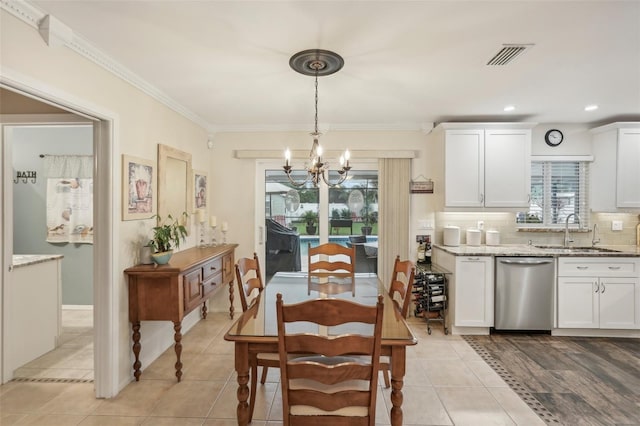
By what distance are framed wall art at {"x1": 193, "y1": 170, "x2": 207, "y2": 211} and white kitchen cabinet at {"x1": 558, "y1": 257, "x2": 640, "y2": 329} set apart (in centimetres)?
424

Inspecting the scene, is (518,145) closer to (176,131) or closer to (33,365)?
(176,131)

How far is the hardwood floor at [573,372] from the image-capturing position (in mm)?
2379

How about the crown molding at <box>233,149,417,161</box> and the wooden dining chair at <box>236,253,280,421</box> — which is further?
the crown molding at <box>233,149,417,161</box>

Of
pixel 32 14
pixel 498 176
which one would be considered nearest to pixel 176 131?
pixel 32 14

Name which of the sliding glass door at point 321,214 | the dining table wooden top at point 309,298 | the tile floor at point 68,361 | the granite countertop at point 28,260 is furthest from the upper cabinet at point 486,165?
the granite countertop at point 28,260

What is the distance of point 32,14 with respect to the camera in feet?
6.10

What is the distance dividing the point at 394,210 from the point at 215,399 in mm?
2953

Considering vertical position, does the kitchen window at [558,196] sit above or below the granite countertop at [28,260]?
above

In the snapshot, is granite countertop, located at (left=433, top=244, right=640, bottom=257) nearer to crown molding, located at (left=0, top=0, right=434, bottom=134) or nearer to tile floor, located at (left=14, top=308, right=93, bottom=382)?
crown molding, located at (left=0, top=0, right=434, bottom=134)

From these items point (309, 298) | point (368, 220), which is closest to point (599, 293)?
point (368, 220)

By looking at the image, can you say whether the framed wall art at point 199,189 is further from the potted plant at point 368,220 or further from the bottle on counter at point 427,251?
the bottle on counter at point 427,251

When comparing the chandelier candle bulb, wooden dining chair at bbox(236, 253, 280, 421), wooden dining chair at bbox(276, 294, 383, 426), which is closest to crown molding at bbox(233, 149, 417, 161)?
the chandelier candle bulb

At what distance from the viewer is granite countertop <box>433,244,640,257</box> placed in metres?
3.70

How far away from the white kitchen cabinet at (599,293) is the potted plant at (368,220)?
7.21 feet
